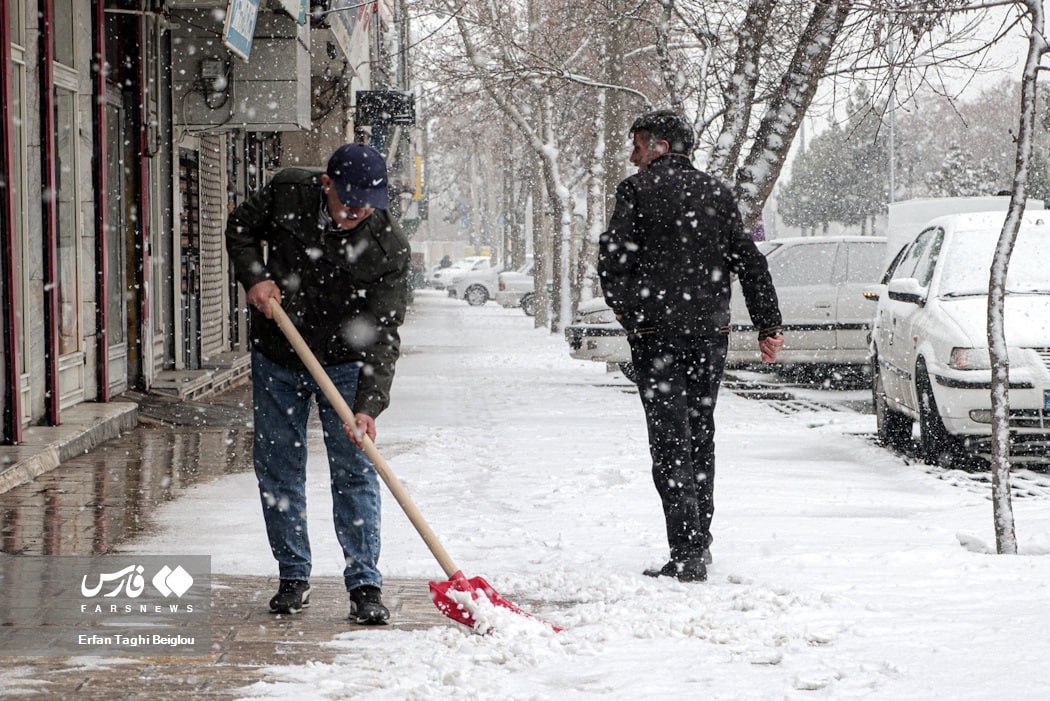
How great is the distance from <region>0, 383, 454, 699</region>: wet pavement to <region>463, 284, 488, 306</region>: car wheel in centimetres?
3856

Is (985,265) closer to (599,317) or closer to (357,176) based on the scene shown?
(357,176)

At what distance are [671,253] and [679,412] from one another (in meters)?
0.63

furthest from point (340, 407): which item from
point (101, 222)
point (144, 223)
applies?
point (144, 223)

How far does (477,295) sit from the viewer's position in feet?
168

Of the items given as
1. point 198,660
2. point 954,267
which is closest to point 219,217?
point 954,267

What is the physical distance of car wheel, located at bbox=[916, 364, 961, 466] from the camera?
1009 cm

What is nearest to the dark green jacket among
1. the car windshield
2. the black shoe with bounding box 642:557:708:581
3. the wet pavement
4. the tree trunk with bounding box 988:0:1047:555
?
the wet pavement

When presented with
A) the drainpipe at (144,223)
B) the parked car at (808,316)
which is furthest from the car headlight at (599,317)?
the drainpipe at (144,223)

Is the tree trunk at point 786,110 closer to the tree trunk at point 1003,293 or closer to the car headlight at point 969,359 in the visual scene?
the car headlight at point 969,359

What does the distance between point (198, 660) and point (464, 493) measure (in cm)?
394

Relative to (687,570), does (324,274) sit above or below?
above

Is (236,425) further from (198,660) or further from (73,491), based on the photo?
(198,660)

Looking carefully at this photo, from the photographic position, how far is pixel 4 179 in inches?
363

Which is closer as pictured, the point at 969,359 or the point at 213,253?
the point at 969,359
